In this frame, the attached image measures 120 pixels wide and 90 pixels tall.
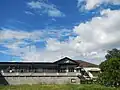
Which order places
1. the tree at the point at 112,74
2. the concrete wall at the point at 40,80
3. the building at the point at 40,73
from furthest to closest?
the building at the point at 40,73 → the concrete wall at the point at 40,80 → the tree at the point at 112,74

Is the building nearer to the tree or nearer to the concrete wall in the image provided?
the concrete wall

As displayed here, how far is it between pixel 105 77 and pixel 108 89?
31.9 feet

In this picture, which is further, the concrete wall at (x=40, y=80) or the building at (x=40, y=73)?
the building at (x=40, y=73)

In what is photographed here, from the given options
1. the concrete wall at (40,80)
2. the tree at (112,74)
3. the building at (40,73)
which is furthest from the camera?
the building at (40,73)

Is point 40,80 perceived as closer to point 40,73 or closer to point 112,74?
point 40,73

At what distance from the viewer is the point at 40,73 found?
70.2m

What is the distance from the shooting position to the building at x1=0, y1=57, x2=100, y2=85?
68.5m

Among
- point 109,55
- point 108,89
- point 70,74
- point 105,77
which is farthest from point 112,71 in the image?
point 109,55

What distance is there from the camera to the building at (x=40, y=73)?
68500mm

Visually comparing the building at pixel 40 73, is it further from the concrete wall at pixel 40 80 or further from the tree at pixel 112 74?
the tree at pixel 112 74

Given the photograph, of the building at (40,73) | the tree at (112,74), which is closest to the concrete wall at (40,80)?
the building at (40,73)

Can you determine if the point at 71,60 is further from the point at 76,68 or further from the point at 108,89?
the point at 108,89

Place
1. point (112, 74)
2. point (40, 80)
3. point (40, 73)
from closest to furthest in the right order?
point (112, 74) < point (40, 80) < point (40, 73)

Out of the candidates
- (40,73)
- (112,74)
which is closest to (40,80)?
(40,73)
